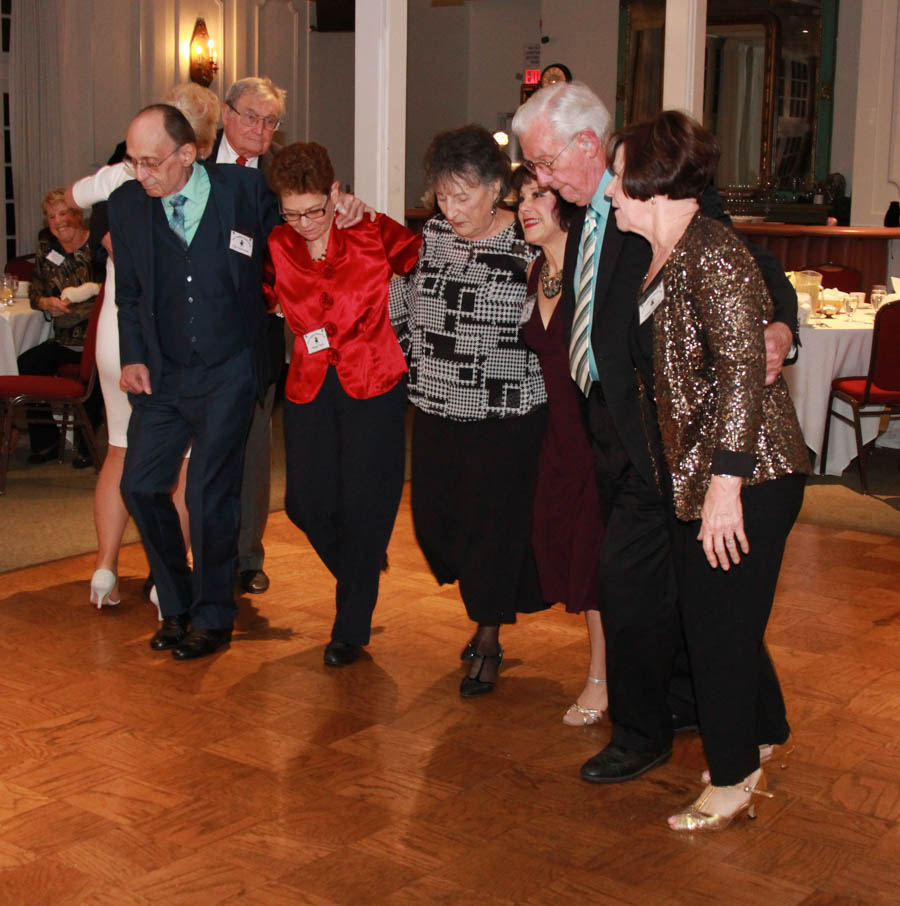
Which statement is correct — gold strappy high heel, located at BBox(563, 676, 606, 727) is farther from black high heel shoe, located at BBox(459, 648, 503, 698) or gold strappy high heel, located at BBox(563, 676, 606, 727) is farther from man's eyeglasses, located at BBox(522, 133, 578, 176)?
man's eyeglasses, located at BBox(522, 133, 578, 176)

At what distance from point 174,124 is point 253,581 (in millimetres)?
1734

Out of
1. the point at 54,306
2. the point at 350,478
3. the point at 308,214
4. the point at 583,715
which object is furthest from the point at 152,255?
the point at 54,306

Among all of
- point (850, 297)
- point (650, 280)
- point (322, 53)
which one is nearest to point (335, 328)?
point (650, 280)

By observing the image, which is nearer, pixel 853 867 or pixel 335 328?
pixel 853 867

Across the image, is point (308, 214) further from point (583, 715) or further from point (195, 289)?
point (583, 715)

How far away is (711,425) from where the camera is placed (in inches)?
100

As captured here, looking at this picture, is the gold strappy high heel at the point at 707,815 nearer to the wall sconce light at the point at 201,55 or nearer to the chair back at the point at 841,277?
the chair back at the point at 841,277

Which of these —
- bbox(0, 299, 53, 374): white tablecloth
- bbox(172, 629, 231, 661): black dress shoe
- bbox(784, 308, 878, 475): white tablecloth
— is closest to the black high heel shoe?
bbox(172, 629, 231, 661): black dress shoe

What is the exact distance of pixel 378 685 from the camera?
372 centimetres

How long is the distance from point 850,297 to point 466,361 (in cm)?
434

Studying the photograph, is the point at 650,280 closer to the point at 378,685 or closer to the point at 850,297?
the point at 378,685

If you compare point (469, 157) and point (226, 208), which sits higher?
point (469, 157)

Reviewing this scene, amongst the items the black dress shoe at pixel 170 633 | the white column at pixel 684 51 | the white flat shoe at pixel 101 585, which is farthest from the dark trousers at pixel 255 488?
the white column at pixel 684 51

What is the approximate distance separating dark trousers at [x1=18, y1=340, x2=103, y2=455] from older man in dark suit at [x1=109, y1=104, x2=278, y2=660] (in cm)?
291
